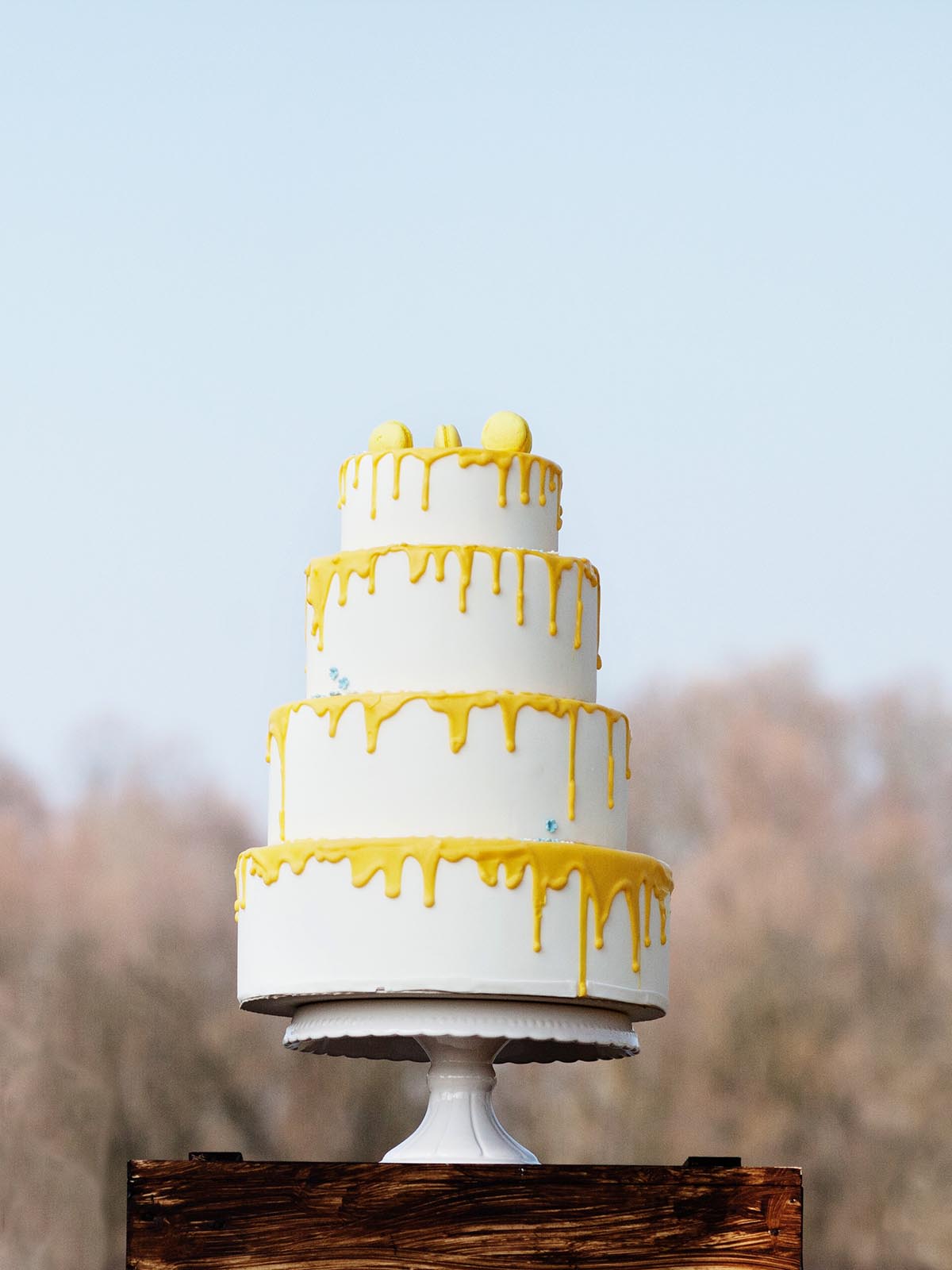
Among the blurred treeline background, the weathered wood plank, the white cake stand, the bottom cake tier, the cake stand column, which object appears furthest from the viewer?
the blurred treeline background

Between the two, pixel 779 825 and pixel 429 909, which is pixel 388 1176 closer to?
pixel 429 909

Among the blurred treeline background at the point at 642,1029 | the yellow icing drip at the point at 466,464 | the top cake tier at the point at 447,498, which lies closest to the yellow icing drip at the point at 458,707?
the top cake tier at the point at 447,498

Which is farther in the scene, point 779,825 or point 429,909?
point 779,825

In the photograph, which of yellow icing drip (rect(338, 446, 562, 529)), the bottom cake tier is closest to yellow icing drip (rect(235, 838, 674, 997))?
the bottom cake tier

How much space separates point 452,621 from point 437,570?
0.62 feet

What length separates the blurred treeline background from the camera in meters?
13.8

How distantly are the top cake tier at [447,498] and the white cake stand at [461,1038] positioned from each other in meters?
1.68

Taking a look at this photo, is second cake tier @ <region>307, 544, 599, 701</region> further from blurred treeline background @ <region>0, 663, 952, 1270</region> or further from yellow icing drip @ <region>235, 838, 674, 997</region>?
blurred treeline background @ <region>0, 663, 952, 1270</region>

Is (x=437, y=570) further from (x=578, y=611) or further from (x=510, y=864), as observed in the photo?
(x=510, y=864)

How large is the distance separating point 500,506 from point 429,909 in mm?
1551

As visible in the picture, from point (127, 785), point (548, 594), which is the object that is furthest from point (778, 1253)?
point (127, 785)

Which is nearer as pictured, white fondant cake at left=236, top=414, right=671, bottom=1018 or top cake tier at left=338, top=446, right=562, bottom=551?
white fondant cake at left=236, top=414, right=671, bottom=1018

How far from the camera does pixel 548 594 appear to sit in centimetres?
685

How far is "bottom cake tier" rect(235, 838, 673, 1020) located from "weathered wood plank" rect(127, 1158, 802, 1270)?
605 mm
